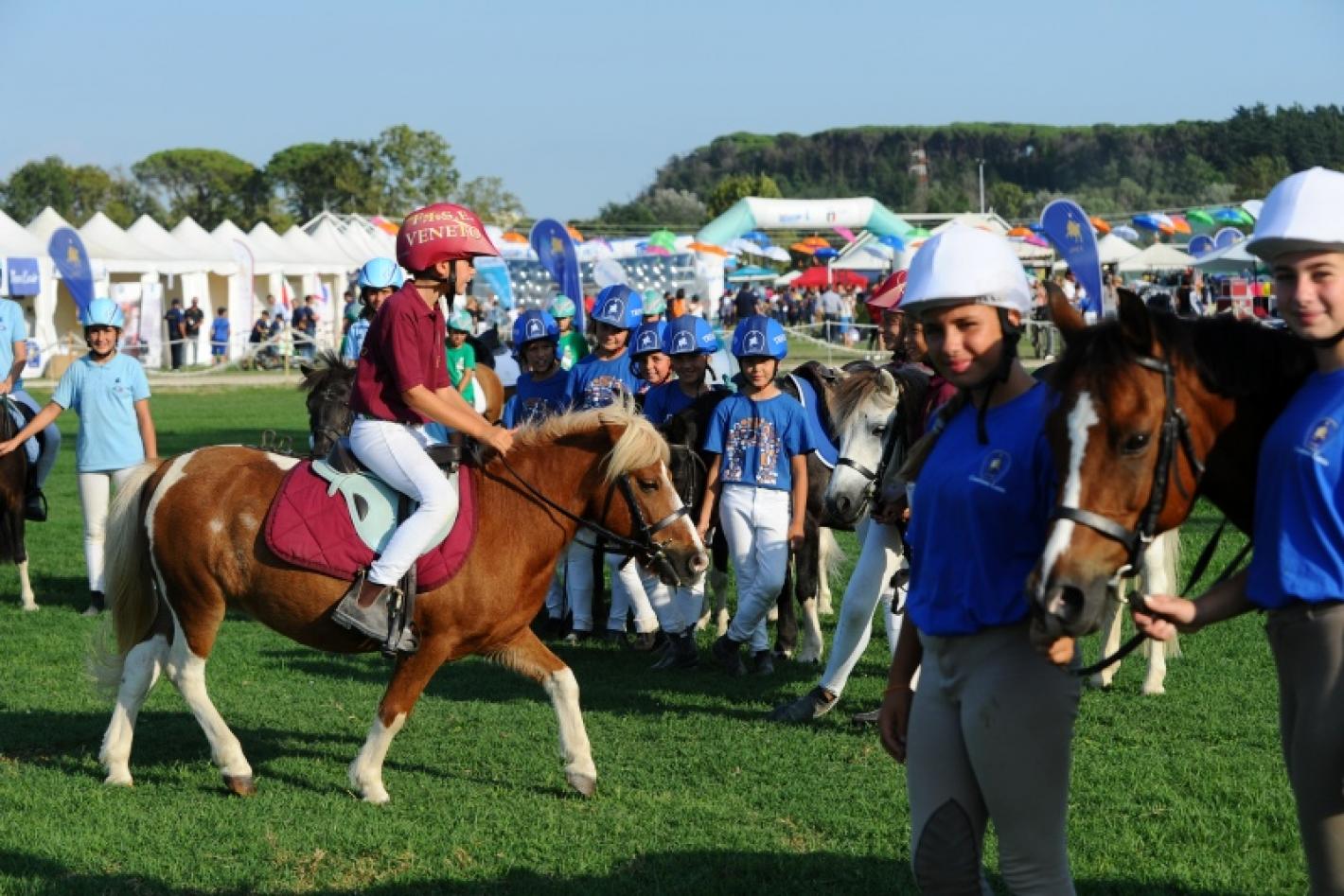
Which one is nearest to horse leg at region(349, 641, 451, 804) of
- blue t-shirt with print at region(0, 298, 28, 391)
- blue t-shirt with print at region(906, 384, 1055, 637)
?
blue t-shirt with print at region(906, 384, 1055, 637)

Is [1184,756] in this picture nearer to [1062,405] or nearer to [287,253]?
[1062,405]

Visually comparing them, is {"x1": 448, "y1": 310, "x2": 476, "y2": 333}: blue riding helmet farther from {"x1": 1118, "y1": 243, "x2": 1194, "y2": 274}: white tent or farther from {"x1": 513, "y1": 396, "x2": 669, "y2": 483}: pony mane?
{"x1": 1118, "y1": 243, "x2": 1194, "y2": 274}: white tent

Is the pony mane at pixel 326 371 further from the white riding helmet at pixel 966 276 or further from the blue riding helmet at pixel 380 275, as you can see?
the white riding helmet at pixel 966 276

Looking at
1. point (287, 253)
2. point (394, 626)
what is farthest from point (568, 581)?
point (287, 253)

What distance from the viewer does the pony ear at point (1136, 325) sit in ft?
10.8

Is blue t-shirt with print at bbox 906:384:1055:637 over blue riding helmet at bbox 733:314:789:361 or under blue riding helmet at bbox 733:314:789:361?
under

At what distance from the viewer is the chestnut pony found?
684 cm

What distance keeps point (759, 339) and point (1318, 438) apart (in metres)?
5.87

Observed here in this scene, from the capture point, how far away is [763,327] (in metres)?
9.02

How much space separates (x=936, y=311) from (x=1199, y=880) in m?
3.00

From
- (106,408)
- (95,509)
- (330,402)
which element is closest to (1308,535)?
(330,402)

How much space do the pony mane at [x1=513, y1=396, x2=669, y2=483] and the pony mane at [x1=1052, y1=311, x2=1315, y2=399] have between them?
3.70m

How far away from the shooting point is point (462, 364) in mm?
11695

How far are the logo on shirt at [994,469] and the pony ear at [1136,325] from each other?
1.25ft
